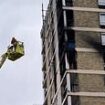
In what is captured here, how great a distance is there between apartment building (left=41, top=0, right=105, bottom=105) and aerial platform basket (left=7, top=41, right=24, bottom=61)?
1616 centimetres

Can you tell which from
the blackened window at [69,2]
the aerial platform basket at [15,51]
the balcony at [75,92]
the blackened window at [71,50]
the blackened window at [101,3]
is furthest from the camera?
the blackened window at [101,3]

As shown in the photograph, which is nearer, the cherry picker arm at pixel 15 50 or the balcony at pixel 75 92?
the cherry picker arm at pixel 15 50

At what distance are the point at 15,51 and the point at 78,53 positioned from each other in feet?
58.8

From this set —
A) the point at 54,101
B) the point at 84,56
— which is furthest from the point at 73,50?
the point at 54,101

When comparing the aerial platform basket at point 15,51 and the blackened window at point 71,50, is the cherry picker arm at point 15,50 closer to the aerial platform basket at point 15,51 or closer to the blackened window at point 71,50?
the aerial platform basket at point 15,51

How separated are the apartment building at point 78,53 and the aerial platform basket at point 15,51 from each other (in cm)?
1616

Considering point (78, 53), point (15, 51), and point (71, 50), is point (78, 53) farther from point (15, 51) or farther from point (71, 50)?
point (15, 51)

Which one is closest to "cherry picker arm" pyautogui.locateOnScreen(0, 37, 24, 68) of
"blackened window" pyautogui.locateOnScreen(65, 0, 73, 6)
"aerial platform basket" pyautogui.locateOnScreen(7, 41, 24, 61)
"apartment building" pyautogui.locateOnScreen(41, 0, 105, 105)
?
"aerial platform basket" pyautogui.locateOnScreen(7, 41, 24, 61)

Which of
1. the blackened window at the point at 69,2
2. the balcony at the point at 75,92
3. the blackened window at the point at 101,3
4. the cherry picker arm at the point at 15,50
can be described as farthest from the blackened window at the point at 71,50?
the cherry picker arm at the point at 15,50

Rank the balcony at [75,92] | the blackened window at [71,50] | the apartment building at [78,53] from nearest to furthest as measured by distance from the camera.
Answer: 1. the balcony at [75,92]
2. the apartment building at [78,53]
3. the blackened window at [71,50]

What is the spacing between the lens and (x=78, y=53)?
7969cm

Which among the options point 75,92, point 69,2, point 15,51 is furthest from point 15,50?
point 69,2

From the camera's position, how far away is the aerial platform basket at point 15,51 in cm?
6238

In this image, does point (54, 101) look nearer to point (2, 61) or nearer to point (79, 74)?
point (79, 74)
